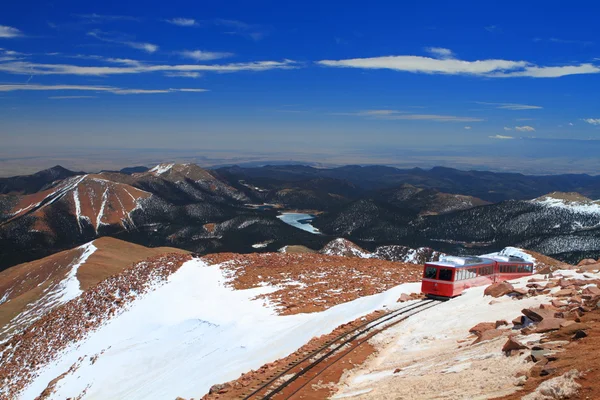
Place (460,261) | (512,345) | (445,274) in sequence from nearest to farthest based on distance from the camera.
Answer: (512,345) < (445,274) < (460,261)

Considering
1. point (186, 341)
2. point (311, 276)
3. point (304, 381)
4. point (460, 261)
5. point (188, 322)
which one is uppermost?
point (460, 261)

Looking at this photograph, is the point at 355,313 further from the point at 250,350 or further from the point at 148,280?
the point at 148,280

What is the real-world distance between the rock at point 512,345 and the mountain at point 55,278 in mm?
62659

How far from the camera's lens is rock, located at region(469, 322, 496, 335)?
19.2 metres

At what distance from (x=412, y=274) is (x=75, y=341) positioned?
99.3 feet

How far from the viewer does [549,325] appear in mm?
16094

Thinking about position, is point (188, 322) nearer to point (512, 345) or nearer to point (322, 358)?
point (322, 358)

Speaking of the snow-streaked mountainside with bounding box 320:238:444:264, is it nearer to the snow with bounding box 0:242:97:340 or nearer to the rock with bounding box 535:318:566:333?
the snow with bounding box 0:242:97:340

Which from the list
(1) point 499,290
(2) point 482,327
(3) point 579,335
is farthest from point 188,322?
(3) point 579,335

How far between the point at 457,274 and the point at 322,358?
13.4m

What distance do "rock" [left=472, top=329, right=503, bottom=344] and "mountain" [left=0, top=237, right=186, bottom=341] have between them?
60737 mm

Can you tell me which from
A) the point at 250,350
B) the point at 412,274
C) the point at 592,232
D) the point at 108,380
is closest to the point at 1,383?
the point at 108,380

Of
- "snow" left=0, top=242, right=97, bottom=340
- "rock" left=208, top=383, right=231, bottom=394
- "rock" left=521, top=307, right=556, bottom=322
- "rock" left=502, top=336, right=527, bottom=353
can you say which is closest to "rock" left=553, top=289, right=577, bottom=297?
"rock" left=521, top=307, right=556, bottom=322

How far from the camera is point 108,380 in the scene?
31047mm
